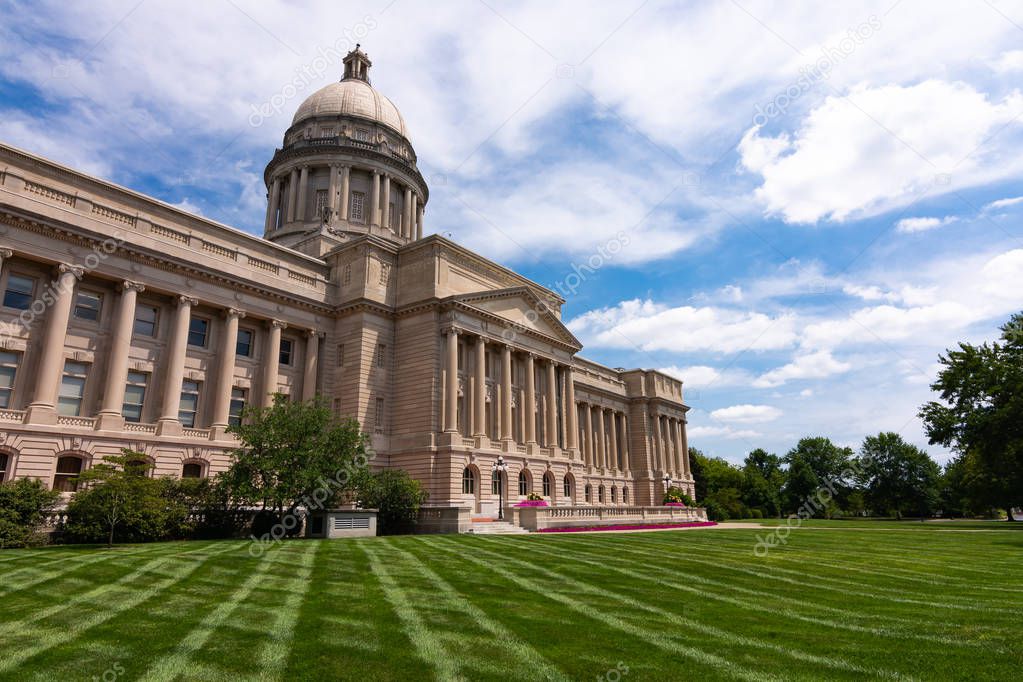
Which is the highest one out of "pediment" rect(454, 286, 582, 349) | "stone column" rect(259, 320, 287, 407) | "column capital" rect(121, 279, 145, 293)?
"pediment" rect(454, 286, 582, 349)

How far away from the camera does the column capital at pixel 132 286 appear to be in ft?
106

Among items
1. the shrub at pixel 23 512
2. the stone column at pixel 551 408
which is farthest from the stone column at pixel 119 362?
the stone column at pixel 551 408

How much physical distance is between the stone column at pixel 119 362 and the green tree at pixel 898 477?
107481 mm

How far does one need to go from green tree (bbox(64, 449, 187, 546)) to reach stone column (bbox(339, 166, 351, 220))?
37.7 m

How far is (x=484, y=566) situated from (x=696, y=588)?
547 cm

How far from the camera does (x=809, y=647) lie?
7.31 metres

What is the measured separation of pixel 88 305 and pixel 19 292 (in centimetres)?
291

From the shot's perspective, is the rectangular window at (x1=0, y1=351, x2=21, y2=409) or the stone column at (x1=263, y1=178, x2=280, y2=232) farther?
the stone column at (x1=263, y1=178, x2=280, y2=232)

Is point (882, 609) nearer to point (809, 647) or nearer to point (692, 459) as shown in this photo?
point (809, 647)

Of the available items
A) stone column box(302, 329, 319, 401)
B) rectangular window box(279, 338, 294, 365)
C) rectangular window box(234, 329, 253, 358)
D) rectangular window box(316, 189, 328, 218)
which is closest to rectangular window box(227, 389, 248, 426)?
rectangular window box(234, 329, 253, 358)

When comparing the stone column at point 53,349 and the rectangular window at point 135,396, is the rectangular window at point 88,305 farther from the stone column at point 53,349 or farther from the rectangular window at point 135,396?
the rectangular window at point 135,396

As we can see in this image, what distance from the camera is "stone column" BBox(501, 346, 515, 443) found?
45.1 metres

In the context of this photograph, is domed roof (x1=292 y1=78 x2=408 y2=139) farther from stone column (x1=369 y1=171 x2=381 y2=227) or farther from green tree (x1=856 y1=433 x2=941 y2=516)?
green tree (x1=856 y1=433 x2=941 y2=516)

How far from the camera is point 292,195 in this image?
59.1m
